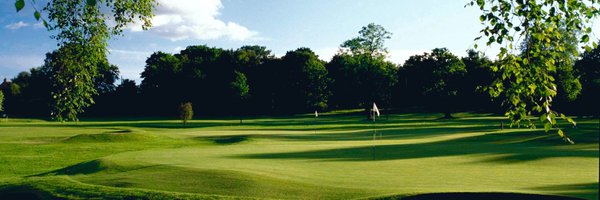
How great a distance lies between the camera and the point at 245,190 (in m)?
13.4

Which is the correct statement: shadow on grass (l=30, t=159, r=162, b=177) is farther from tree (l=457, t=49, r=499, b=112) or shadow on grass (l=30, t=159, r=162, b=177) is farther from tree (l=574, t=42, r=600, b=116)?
tree (l=457, t=49, r=499, b=112)

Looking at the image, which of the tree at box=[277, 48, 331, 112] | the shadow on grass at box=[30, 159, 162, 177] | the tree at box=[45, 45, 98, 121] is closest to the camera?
the tree at box=[45, 45, 98, 121]

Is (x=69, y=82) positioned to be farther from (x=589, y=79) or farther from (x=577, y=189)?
(x=589, y=79)

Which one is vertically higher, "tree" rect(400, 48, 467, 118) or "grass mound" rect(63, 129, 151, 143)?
"tree" rect(400, 48, 467, 118)

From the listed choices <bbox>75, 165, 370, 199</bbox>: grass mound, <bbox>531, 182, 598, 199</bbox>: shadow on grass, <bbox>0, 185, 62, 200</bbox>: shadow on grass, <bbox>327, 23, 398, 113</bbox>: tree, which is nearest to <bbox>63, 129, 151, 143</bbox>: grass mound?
<bbox>75, 165, 370, 199</bbox>: grass mound

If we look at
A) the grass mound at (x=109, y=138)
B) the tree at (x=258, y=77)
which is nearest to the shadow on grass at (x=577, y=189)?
the grass mound at (x=109, y=138)

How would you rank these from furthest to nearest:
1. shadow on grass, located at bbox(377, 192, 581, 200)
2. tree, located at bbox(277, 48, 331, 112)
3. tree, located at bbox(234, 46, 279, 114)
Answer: tree, located at bbox(234, 46, 279, 114)
tree, located at bbox(277, 48, 331, 112)
shadow on grass, located at bbox(377, 192, 581, 200)

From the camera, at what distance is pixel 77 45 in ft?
36.7

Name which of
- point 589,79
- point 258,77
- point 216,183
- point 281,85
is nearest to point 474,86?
point 589,79

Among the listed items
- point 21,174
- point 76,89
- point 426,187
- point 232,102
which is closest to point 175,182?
point 76,89

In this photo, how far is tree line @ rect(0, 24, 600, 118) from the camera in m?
90.1

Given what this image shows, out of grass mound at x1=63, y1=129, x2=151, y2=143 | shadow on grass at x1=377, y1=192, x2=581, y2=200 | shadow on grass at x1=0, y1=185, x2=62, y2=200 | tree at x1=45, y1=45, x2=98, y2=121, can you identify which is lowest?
shadow on grass at x1=0, y1=185, x2=62, y2=200

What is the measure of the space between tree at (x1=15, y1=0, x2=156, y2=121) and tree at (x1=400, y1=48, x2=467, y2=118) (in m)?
80.8

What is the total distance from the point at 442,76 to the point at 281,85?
3582cm
